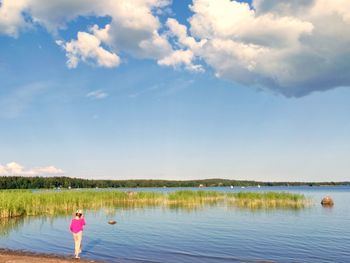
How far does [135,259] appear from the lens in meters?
20.2

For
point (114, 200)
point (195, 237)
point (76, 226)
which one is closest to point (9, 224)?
point (195, 237)

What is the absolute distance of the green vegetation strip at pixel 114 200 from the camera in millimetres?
39763

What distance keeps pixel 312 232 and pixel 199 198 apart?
1123 inches

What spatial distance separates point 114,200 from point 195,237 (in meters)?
30.2

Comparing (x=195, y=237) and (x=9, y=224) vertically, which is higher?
(x=9, y=224)

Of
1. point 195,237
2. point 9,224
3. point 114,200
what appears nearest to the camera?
point 195,237

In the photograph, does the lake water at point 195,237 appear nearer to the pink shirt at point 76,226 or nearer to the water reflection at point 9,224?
the water reflection at point 9,224

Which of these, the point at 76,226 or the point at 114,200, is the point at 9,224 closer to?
the point at 76,226

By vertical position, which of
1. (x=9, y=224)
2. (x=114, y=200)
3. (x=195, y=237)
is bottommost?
(x=195, y=237)

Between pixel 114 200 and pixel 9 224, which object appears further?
pixel 114 200

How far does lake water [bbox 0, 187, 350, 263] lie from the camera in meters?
21.6

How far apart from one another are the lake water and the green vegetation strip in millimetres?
3077

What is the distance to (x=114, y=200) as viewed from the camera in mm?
56281

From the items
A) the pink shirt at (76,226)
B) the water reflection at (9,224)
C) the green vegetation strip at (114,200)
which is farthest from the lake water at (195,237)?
the green vegetation strip at (114,200)
